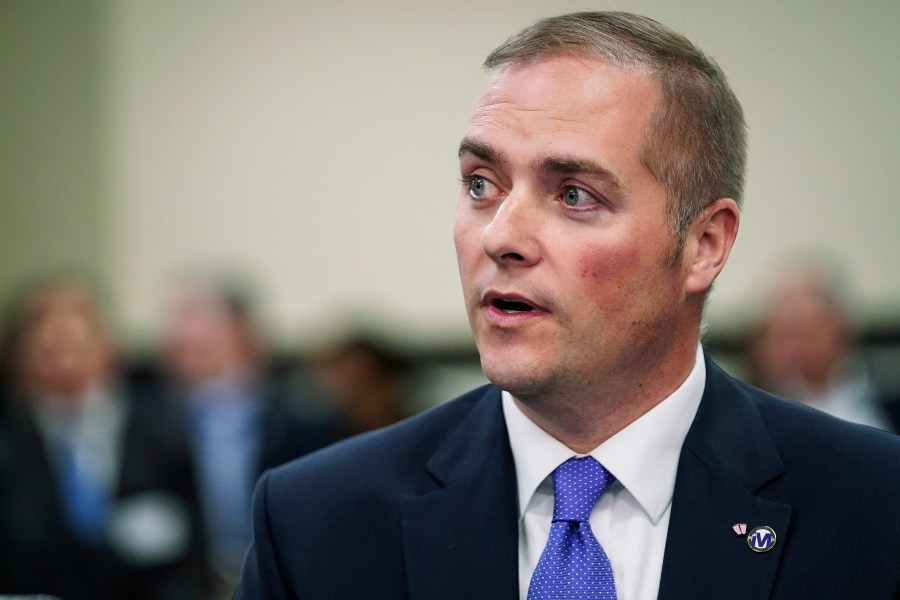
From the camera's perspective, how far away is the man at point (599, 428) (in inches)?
73.8

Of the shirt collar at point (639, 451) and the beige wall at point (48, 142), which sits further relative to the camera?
the beige wall at point (48, 142)

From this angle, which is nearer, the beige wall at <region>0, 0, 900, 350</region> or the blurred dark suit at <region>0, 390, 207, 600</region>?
the blurred dark suit at <region>0, 390, 207, 600</region>

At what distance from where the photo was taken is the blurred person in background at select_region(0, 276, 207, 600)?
161 inches

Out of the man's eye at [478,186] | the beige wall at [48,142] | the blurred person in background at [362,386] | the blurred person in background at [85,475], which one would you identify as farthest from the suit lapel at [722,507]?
the beige wall at [48,142]

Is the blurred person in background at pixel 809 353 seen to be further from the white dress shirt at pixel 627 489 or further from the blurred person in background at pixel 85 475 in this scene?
the white dress shirt at pixel 627 489

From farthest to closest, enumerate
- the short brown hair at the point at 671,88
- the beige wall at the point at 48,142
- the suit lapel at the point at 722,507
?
the beige wall at the point at 48,142
the short brown hair at the point at 671,88
the suit lapel at the point at 722,507

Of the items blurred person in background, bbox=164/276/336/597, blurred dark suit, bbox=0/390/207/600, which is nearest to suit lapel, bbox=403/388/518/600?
blurred dark suit, bbox=0/390/207/600

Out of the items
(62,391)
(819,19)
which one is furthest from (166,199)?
(819,19)

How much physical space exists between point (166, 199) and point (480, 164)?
565 cm

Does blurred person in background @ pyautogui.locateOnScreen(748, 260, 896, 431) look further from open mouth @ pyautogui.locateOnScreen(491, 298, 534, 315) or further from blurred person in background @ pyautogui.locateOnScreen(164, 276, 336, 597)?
open mouth @ pyautogui.locateOnScreen(491, 298, 534, 315)

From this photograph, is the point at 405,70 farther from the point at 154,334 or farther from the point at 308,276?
the point at 154,334

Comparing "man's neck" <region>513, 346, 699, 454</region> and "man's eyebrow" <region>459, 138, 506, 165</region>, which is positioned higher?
"man's eyebrow" <region>459, 138, 506, 165</region>

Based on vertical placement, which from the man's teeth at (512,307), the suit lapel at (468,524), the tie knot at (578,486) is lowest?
the suit lapel at (468,524)

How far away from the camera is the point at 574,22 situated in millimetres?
1984
